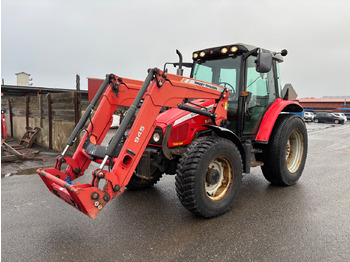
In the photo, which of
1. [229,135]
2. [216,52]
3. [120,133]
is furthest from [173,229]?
[216,52]

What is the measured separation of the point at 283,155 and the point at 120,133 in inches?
113

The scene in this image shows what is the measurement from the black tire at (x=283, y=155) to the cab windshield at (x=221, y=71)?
1072 millimetres

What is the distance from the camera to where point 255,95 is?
427cm

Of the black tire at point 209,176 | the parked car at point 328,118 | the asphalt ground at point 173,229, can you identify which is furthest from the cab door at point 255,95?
the parked car at point 328,118

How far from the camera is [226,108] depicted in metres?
3.90

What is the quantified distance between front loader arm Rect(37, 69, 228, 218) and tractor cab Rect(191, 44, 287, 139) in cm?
34

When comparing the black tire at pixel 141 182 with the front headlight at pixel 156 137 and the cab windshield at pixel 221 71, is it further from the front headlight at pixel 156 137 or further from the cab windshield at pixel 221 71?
the cab windshield at pixel 221 71

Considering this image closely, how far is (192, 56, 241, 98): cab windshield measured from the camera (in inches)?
161

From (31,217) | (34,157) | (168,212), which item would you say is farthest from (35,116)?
(168,212)

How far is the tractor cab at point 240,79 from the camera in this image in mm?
4031

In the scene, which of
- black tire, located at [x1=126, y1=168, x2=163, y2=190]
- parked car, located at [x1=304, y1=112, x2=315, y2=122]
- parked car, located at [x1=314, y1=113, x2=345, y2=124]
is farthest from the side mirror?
parked car, located at [x1=314, y1=113, x2=345, y2=124]

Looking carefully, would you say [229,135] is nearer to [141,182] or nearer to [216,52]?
[216,52]

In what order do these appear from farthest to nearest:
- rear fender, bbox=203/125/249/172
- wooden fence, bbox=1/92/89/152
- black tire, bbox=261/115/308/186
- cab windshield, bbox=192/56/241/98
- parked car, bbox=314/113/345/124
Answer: parked car, bbox=314/113/345/124 → wooden fence, bbox=1/92/89/152 → black tire, bbox=261/115/308/186 → cab windshield, bbox=192/56/241/98 → rear fender, bbox=203/125/249/172

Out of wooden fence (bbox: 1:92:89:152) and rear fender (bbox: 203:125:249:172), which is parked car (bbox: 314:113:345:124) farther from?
rear fender (bbox: 203:125:249:172)
